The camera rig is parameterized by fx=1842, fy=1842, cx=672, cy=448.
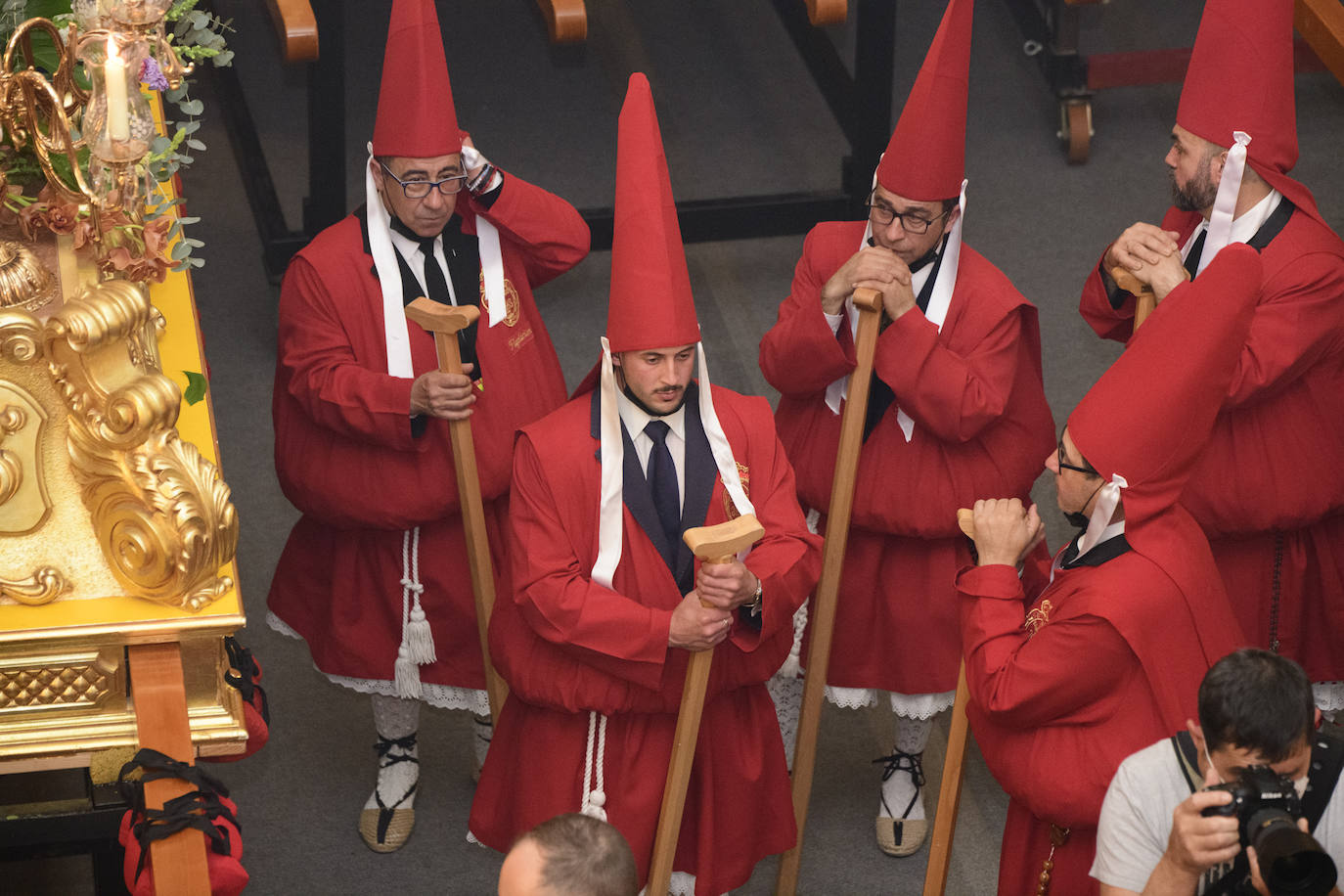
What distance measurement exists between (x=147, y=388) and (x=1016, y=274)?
397cm

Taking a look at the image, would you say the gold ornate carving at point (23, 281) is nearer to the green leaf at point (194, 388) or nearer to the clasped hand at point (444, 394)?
the green leaf at point (194, 388)

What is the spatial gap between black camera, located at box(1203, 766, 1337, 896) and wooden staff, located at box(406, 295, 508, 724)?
1.58 meters

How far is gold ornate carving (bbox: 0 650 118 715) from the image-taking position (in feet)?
8.13

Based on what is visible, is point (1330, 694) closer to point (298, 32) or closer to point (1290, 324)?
point (1290, 324)

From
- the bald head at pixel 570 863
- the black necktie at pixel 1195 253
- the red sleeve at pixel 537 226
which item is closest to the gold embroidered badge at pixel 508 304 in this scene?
the red sleeve at pixel 537 226

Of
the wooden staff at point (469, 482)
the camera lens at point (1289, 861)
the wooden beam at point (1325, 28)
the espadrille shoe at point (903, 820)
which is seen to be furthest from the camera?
the wooden beam at point (1325, 28)

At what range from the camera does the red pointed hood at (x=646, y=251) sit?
3176 millimetres

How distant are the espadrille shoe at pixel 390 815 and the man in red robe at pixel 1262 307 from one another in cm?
178

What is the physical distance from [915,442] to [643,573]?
743mm

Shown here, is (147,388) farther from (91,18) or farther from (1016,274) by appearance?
(1016,274)

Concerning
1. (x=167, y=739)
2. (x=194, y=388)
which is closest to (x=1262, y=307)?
(x=194, y=388)

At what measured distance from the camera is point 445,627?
3.91 m

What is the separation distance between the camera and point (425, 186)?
3639mm

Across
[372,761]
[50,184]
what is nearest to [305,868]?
[372,761]
